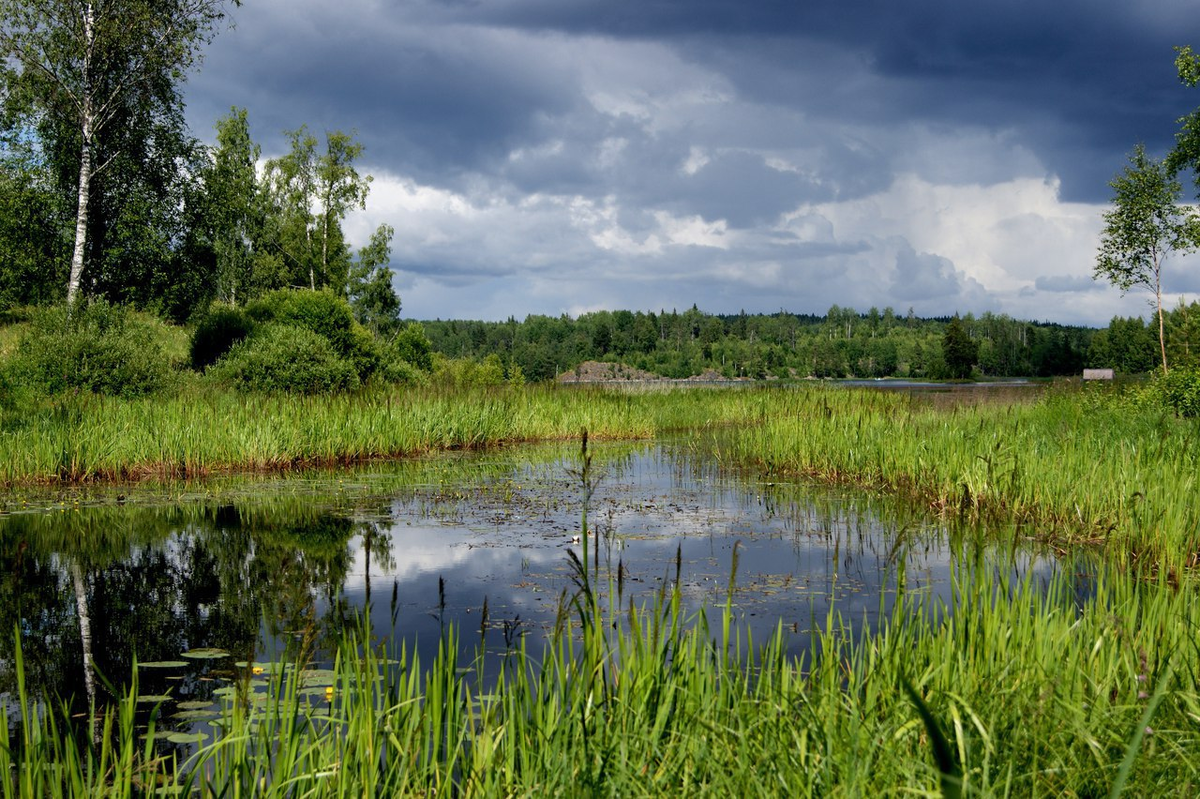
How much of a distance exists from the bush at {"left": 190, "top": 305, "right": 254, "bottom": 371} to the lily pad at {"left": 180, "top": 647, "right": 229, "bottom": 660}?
73.9 feet

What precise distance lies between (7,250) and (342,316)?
30.8ft

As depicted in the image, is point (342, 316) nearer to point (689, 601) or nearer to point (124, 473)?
point (124, 473)

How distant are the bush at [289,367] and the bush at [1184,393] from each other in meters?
16.7

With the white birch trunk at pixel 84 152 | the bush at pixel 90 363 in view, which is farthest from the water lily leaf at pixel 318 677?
the white birch trunk at pixel 84 152

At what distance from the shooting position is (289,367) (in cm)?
1877

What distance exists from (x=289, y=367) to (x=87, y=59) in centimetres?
1120

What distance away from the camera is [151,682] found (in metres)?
4.97

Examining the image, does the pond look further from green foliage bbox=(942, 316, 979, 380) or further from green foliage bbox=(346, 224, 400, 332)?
green foliage bbox=(942, 316, 979, 380)

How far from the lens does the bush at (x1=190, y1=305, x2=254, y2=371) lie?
26359mm

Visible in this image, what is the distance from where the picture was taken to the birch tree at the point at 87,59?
73.0 feet

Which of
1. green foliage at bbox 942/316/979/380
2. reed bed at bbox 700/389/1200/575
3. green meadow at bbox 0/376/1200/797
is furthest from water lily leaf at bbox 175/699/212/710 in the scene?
green foliage at bbox 942/316/979/380

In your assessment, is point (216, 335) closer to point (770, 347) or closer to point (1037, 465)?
point (1037, 465)

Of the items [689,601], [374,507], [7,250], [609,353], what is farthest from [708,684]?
[609,353]

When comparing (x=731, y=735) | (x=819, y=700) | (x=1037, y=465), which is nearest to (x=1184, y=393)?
(x=1037, y=465)
